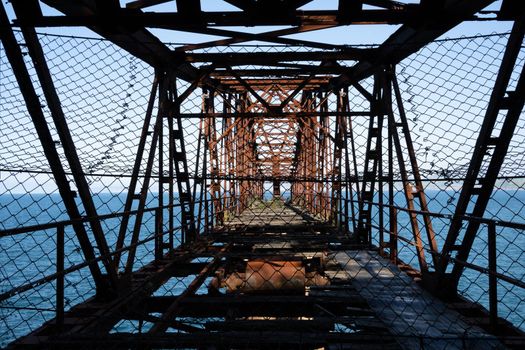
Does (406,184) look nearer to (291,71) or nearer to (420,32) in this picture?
(420,32)

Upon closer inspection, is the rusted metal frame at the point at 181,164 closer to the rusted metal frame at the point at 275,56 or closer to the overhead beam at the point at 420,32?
the rusted metal frame at the point at 275,56

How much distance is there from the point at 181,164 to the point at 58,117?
455 centimetres

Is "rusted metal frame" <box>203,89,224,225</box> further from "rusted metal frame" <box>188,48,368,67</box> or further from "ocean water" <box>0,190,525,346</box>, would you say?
"rusted metal frame" <box>188,48,368,67</box>

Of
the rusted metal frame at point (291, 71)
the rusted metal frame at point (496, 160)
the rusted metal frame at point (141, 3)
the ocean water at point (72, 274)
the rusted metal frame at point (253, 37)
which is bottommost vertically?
the ocean water at point (72, 274)

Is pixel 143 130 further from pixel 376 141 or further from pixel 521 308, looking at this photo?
pixel 521 308

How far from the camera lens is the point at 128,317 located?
15.1 feet

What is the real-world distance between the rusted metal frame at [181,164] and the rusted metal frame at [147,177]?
0.35 m

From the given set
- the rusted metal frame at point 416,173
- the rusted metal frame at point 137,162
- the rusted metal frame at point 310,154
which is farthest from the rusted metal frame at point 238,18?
the rusted metal frame at point 310,154

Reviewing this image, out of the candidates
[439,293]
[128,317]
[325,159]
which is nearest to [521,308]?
[325,159]

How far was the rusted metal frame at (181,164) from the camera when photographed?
7.78 meters

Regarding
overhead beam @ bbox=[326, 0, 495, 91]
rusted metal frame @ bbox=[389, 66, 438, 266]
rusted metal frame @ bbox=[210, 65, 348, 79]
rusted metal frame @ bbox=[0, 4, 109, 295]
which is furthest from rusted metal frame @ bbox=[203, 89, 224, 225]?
rusted metal frame @ bbox=[0, 4, 109, 295]

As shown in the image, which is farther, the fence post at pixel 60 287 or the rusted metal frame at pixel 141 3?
the rusted metal frame at pixel 141 3

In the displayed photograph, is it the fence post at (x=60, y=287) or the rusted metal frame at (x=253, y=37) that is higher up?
the rusted metal frame at (x=253, y=37)

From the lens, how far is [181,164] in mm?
8836
